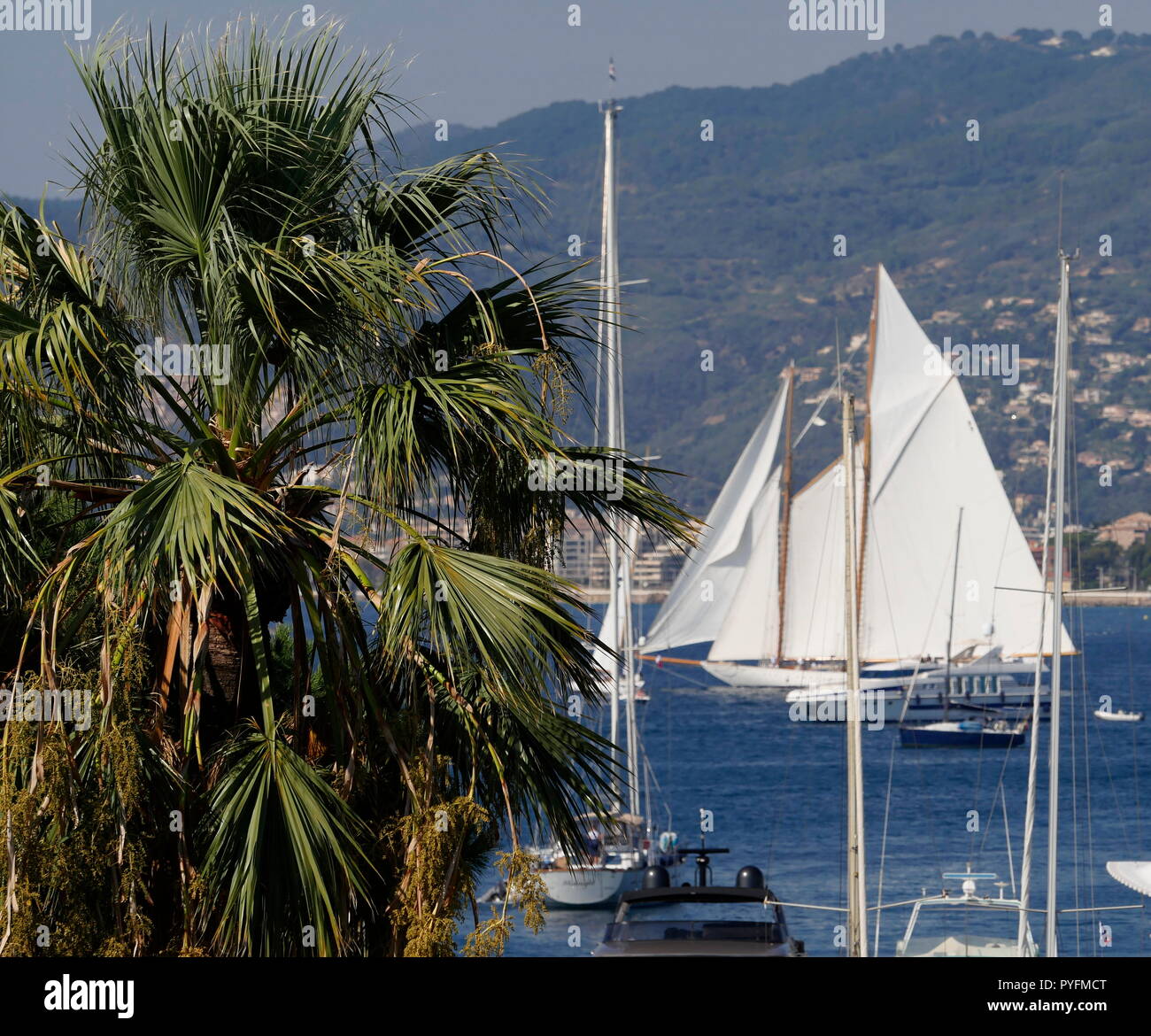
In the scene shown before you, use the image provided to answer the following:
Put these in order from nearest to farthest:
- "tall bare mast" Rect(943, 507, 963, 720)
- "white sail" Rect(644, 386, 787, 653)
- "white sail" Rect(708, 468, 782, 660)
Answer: "tall bare mast" Rect(943, 507, 963, 720) < "white sail" Rect(644, 386, 787, 653) < "white sail" Rect(708, 468, 782, 660)

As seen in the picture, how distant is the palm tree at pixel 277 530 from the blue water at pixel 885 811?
13868 millimetres

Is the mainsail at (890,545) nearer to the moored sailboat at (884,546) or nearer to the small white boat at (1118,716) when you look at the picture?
the moored sailboat at (884,546)

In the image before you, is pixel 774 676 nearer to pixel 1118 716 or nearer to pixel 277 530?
pixel 1118 716

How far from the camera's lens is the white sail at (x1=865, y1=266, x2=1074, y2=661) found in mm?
73375

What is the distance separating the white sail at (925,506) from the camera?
7338cm

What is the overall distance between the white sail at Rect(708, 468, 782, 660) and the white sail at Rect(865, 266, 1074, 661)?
242cm

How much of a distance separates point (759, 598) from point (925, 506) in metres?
10.1

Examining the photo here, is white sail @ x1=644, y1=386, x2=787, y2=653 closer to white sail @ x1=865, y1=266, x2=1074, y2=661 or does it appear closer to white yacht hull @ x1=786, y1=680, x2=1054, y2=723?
white sail @ x1=865, y1=266, x2=1074, y2=661

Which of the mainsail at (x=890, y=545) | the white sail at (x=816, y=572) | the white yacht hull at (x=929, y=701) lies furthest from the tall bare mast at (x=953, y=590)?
the white yacht hull at (x=929, y=701)

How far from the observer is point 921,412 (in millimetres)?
73562

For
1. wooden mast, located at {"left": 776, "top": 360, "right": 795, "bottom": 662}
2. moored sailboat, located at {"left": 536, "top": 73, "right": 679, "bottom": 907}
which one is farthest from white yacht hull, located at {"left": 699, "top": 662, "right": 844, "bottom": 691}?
moored sailboat, located at {"left": 536, "top": 73, "right": 679, "bottom": 907}

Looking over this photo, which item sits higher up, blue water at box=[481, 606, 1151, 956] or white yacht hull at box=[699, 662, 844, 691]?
white yacht hull at box=[699, 662, 844, 691]

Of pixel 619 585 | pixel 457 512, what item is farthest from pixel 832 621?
pixel 457 512
